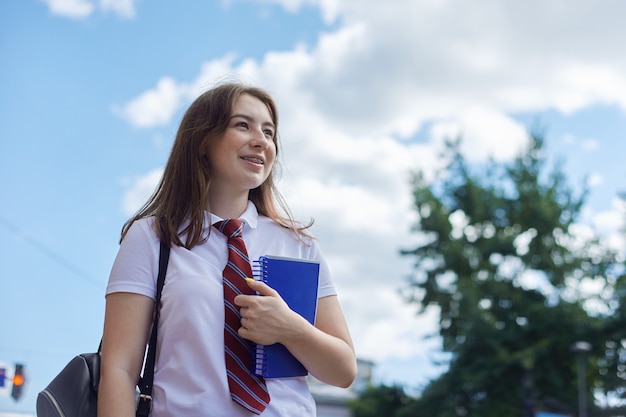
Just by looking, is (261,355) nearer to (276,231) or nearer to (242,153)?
(276,231)

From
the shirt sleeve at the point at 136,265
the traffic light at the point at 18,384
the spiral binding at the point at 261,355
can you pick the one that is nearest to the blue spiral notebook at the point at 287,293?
the spiral binding at the point at 261,355

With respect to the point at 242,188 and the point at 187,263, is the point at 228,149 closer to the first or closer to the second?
the point at 242,188

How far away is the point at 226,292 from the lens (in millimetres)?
1786

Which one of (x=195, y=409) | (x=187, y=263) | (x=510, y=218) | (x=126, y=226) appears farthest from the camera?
(x=510, y=218)

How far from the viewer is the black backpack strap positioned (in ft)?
5.70

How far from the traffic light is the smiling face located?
4.27 metres

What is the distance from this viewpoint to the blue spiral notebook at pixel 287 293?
1763 millimetres

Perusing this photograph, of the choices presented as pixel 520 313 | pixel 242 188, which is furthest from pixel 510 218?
pixel 242 188

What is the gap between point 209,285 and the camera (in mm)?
1787

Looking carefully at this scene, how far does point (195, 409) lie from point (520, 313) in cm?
2402

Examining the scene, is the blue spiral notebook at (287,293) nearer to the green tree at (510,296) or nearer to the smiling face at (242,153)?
the smiling face at (242,153)

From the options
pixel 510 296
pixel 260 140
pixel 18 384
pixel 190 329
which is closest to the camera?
pixel 190 329

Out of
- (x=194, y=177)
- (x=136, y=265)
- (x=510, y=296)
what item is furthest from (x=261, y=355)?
(x=510, y=296)

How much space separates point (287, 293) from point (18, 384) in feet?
15.7
